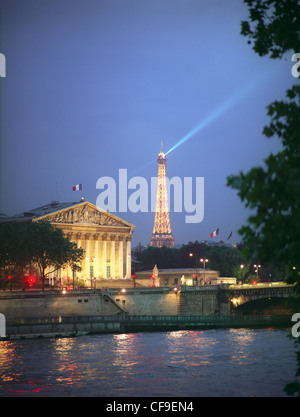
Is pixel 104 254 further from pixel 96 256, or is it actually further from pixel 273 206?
pixel 273 206

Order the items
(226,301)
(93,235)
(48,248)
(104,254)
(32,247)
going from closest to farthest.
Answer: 1. (32,247)
2. (48,248)
3. (226,301)
4. (93,235)
5. (104,254)

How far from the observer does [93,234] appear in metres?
121

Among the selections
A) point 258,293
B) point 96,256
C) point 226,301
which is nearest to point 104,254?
point 96,256

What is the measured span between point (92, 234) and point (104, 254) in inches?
184

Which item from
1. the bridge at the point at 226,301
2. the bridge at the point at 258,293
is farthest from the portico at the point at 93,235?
the bridge at the point at 258,293

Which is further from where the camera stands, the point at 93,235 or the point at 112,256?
the point at 112,256

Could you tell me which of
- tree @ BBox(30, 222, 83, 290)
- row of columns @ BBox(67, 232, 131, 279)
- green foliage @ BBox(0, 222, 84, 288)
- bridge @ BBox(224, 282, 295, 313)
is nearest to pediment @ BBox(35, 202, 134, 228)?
row of columns @ BBox(67, 232, 131, 279)

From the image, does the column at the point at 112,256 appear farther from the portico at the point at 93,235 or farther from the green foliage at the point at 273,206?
the green foliage at the point at 273,206

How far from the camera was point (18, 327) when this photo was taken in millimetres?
70562

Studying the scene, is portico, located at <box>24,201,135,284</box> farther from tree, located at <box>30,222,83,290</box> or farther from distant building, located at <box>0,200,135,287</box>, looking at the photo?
tree, located at <box>30,222,83,290</box>

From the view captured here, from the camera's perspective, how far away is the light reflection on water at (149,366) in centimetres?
3953
